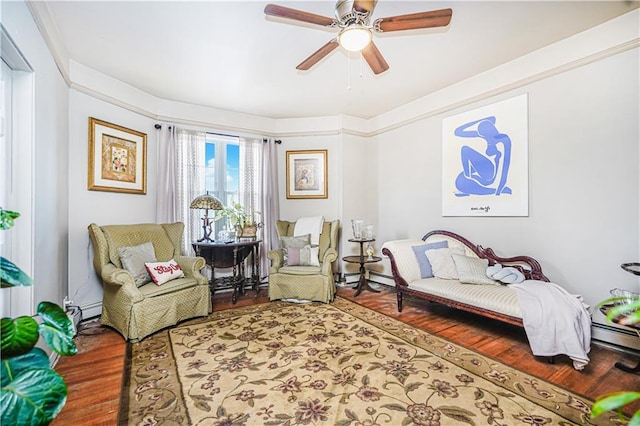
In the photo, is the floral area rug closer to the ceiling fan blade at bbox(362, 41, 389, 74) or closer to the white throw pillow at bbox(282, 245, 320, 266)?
the white throw pillow at bbox(282, 245, 320, 266)

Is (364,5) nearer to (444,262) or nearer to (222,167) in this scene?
(444,262)

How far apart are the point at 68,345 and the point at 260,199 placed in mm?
3855

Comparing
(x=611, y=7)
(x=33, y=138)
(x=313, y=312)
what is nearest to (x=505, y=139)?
(x=611, y=7)

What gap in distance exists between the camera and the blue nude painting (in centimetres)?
325

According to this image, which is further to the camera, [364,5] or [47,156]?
[47,156]

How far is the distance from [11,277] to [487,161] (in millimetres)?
3843

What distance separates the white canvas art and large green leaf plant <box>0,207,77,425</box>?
12.0ft

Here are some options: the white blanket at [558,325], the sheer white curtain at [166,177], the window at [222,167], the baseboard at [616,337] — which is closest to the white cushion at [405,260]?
the white blanket at [558,325]

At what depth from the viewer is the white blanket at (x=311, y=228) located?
426 centimetres

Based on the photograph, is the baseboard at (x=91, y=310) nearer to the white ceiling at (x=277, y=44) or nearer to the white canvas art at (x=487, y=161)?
the white ceiling at (x=277, y=44)

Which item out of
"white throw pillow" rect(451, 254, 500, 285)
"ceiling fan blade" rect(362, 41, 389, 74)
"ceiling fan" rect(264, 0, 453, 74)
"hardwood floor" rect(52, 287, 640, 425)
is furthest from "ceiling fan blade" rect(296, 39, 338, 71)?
"hardwood floor" rect(52, 287, 640, 425)

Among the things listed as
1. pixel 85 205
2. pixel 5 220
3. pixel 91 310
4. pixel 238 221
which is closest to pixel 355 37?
pixel 5 220

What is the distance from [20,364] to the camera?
837 mm

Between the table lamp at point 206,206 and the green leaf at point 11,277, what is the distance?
115 inches
